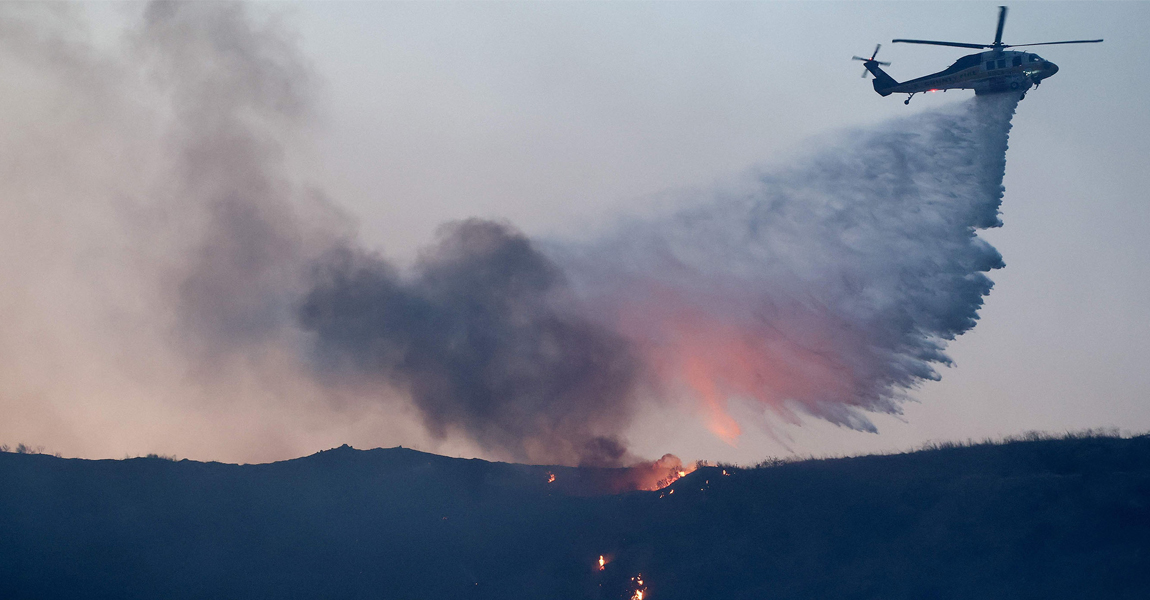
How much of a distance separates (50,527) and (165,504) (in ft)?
24.4

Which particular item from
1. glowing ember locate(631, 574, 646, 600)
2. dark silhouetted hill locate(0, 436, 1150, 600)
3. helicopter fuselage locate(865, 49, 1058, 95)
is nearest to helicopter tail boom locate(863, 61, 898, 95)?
helicopter fuselage locate(865, 49, 1058, 95)

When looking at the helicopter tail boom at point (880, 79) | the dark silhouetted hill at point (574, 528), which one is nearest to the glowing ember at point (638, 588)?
the dark silhouetted hill at point (574, 528)

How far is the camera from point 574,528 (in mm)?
A: 52156

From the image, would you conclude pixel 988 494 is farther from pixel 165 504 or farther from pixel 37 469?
pixel 37 469

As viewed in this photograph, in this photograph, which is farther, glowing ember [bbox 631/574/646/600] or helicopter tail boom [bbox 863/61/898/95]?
helicopter tail boom [bbox 863/61/898/95]

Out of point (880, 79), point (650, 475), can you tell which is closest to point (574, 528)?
point (650, 475)

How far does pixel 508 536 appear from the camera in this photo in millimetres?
53719

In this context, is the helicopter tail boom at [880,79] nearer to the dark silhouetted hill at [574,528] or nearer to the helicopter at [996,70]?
the helicopter at [996,70]

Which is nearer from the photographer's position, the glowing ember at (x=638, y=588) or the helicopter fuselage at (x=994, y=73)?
the helicopter fuselage at (x=994, y=73)

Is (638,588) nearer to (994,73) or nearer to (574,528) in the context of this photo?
(574,528)

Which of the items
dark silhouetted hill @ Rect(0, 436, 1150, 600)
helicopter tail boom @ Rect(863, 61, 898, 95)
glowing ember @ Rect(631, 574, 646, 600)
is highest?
helicopter tail boom @ Rect(863, 61, 898, 95)

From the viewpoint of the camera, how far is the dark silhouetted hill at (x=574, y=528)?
41.0m

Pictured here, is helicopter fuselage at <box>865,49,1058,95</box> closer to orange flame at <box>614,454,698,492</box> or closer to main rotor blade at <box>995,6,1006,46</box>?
main rotor blade at <box>995,6,1006,46</box>

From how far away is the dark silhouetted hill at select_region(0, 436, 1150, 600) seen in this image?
41.0 m
